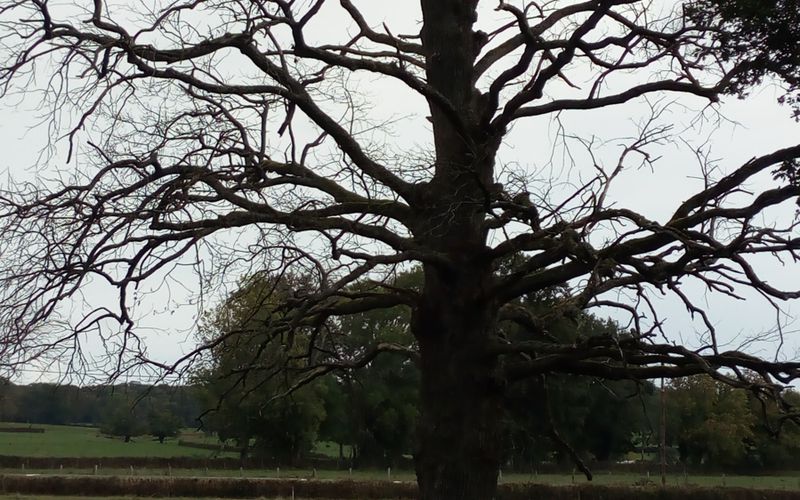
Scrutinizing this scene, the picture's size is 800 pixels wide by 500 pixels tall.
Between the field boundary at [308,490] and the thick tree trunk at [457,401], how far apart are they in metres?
25.5

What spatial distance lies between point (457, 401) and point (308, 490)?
87.5 ft

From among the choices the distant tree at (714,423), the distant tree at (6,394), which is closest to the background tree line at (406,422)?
the distant tree at (714,423)

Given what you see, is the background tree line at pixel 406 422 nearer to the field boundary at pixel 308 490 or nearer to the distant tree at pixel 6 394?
the distant tree at pixel 6 394

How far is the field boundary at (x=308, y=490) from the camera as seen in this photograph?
110 ft

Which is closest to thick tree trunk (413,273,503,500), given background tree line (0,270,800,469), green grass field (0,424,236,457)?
background tree line (0,270,800,469)

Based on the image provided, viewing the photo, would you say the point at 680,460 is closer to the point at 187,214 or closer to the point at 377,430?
the point at 377,430

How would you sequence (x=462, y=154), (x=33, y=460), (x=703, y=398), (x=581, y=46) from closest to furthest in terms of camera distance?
(x=581, y=46) < (x=462, y=154) < (x=33, y=460) < (x=703, y=398)

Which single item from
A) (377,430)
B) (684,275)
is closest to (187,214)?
(684,275)

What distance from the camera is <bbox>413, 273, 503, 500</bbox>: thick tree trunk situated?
908 cm

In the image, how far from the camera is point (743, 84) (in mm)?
9102

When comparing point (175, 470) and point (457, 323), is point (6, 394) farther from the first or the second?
point (457, 323)

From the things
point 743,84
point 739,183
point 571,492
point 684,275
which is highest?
point 743,84

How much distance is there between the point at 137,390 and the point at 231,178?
2.57m

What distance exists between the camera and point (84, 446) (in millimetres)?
58719
